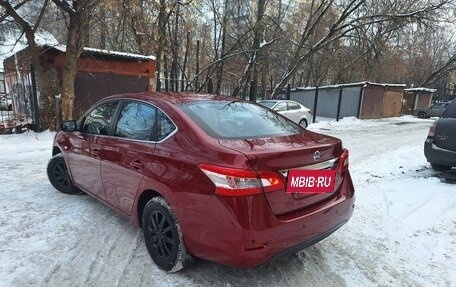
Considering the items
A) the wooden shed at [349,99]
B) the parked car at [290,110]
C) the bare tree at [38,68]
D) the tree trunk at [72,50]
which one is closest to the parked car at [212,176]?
the tree trunk at [72,50]

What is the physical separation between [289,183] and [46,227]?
2.82 metres

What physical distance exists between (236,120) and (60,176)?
3059 mm

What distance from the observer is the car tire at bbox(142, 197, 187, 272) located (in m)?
2.82

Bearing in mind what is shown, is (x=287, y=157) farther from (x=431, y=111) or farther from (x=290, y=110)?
(x=431, y=111)

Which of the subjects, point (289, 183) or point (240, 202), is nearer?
point (240, 202)

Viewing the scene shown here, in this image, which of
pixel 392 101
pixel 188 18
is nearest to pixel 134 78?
pixel 188 18

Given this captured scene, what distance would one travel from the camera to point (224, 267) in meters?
3.05

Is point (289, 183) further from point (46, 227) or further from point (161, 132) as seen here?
point (46, 227)

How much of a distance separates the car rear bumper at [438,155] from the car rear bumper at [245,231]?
4.26m

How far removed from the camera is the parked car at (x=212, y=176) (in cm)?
244

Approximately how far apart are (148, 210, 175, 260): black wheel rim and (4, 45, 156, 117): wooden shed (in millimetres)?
9726

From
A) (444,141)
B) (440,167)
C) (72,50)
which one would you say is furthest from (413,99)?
(72,50)

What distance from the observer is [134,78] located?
13.1 m

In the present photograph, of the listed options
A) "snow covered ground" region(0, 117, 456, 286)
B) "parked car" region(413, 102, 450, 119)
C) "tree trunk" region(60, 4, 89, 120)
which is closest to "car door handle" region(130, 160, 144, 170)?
"snow covered ground" region(0, 117, 456, 286)
